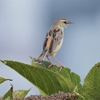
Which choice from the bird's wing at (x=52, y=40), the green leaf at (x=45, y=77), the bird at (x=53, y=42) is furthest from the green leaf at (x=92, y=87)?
the bird's wing at (x=52, y=40)

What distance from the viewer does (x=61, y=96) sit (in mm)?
943

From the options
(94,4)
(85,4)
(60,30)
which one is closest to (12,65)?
(60,30)

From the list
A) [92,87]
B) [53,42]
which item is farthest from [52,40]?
[92,87]

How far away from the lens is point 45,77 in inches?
42.0

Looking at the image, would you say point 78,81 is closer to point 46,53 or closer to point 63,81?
point 63,81

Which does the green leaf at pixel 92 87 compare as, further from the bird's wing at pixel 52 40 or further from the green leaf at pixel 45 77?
the bird's wing at pixel 52 40

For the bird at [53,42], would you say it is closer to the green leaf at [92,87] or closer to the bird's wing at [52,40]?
the bird's wing at [52,40]

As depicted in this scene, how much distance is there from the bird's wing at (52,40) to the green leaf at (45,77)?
2.89m

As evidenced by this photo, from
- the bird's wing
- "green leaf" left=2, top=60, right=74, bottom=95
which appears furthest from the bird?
"green leaf" left=2, top=60, right=74, bottom=95

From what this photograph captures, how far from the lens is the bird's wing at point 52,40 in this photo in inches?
160

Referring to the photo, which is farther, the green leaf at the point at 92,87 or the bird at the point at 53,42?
the bird at the point at 53,42

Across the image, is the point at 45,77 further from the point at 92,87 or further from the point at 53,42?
the point at 53,42

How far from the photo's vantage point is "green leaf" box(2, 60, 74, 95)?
41.1 inches

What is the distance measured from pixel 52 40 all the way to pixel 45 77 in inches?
125
